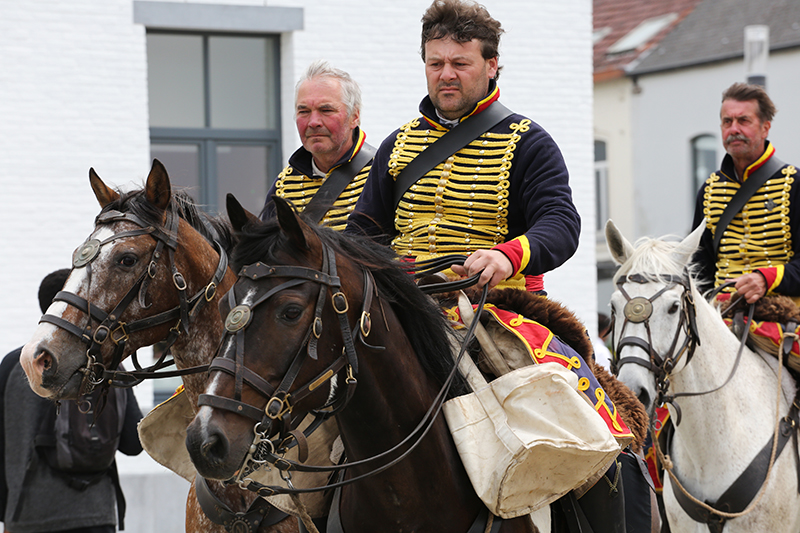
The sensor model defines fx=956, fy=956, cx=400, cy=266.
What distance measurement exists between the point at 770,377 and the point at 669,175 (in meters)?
14.1

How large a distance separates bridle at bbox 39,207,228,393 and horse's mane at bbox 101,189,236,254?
0.03 metres

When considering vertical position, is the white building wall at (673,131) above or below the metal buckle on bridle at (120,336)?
above

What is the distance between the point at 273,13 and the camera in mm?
8211

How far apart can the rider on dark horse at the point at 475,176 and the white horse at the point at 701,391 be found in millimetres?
1372

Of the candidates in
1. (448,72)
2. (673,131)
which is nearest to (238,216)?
(448,72)

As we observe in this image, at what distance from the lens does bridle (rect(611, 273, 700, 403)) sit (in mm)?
4652

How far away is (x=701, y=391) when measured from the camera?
4.98 metres

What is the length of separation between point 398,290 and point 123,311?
3.97 feet

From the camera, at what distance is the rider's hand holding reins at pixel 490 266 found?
293 cm

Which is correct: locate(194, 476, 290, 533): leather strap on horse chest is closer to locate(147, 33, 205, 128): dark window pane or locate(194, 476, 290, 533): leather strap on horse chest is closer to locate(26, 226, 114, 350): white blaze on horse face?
locate(26, 226, 114, 350): white blaze on horse face

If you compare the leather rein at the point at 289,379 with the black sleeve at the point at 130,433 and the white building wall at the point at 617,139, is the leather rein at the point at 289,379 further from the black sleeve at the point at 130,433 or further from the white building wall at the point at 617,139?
the white building wall at the point at 617,139

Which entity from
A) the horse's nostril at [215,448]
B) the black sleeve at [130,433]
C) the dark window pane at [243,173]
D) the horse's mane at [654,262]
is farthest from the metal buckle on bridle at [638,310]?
the dark window pane at [243,173]

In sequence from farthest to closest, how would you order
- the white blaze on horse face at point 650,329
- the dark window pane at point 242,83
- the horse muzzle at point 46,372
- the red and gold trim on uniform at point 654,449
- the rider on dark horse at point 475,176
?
1. the dark window pane at point 242,83
2. the red and gold trim on uniform at point 654,449
3. the white blaze on horse face at point 650,329
4. the horse muzzle at point 46,372
5. the rider on dark horse at point 475,176

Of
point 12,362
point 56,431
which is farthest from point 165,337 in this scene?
point 12,362
